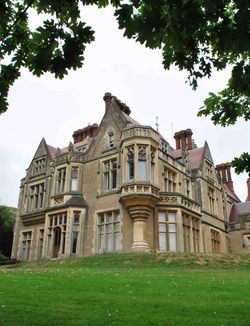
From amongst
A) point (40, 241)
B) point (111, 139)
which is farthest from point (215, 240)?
point (40, 241)

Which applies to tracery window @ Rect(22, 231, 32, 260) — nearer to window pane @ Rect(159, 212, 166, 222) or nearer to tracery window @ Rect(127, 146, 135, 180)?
tracery window @ Rect(127, 146, 135, 180)

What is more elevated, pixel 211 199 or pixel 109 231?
pixel 211 199

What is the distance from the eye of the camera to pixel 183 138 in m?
40.0

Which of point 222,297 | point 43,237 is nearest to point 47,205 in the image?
point 43,237

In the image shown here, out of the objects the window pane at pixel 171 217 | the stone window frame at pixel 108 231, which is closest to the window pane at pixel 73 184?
the stone window frame at pixel 108 231

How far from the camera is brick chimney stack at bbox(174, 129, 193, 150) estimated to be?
39812 mm

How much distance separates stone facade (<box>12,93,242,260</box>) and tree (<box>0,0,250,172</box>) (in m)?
19.4

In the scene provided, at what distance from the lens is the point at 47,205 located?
3128 cm

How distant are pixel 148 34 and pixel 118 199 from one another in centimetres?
2200

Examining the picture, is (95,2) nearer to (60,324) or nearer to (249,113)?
(249,113)

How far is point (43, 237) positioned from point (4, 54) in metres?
26.7

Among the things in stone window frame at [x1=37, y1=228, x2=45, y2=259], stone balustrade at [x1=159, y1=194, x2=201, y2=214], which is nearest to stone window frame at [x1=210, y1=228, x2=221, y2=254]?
stone balustrade at [x1=159, y1=194, x2=201, y2=214]

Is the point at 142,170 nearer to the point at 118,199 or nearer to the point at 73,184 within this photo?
the point at 118,199

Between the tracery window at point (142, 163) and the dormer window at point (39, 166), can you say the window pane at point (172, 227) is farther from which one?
the dormer window at point (39, 166)
